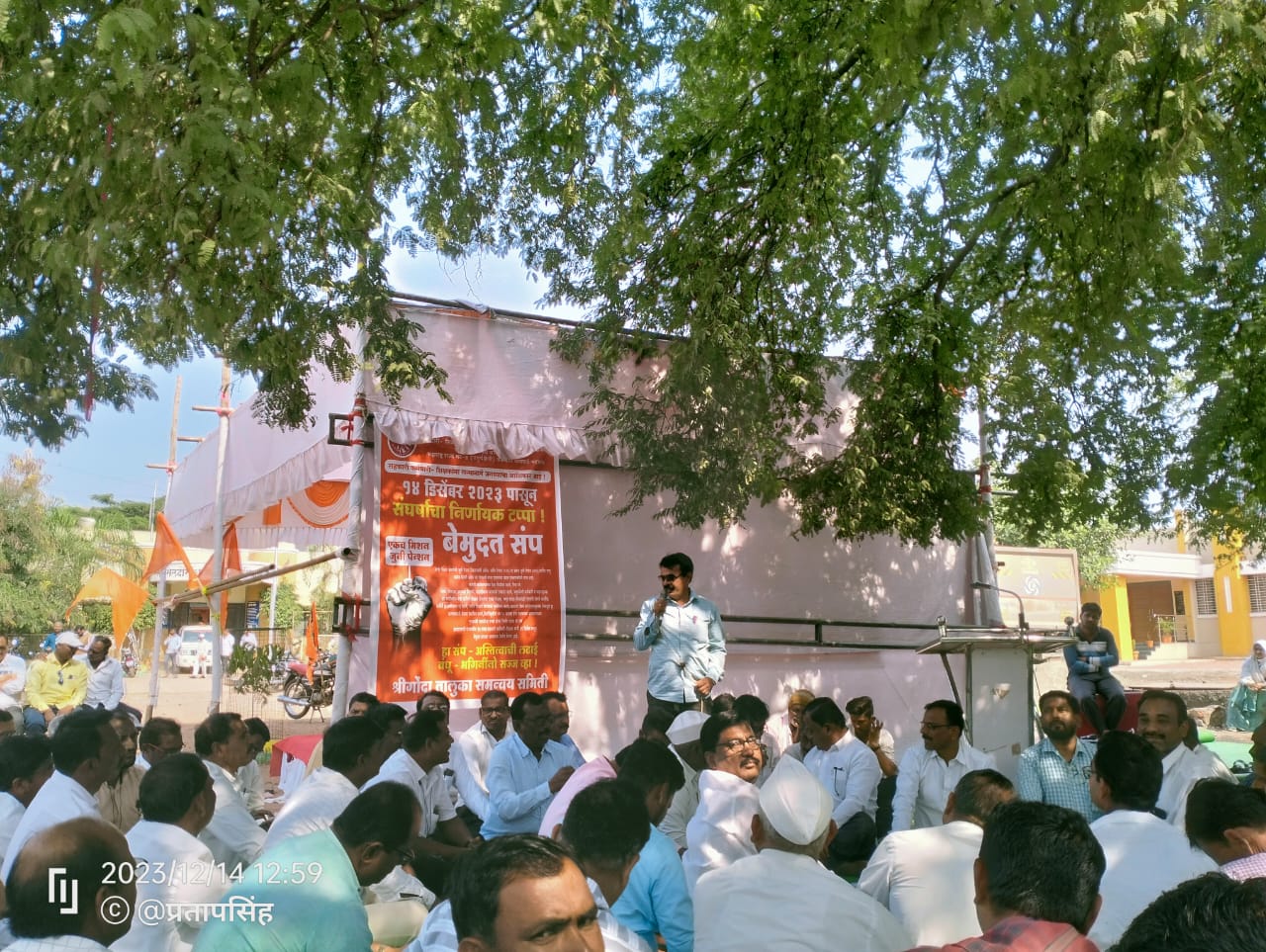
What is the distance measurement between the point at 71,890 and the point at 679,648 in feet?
17.8

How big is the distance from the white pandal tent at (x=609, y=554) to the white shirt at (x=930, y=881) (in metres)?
5.42

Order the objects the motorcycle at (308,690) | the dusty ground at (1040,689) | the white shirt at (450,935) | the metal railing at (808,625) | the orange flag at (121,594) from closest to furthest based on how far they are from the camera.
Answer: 1. the white shirt at (450,935)
2. the metal railing at (808,625)
3. the orange flag at (121,594)
4. the dusty ground at (1040,689)
5. the motorcycle at (308,690)

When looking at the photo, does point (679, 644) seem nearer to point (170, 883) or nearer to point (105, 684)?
point (170, 883)

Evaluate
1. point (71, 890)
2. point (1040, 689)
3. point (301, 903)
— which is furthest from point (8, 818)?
point (1040, 689)

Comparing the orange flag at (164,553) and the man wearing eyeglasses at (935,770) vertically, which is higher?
the orange flag at (164,553)

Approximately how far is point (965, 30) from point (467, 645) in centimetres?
599

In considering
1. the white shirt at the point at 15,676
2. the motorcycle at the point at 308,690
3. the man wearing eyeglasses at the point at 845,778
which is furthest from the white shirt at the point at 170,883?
the motorcycle at the point at 308,690

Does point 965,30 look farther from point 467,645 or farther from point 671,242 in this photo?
point 467,645

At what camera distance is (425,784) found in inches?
233

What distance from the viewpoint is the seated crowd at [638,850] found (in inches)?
92.8

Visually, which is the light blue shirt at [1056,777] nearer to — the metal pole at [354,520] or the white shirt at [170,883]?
the white shirt at [170,883]

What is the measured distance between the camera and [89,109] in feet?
14.2

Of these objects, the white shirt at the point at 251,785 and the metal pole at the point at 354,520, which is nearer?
the white shirt at the point at 251,785

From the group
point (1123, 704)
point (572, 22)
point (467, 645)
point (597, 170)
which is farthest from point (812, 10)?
point (1123, 704)
